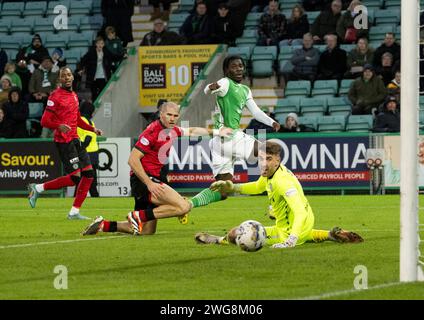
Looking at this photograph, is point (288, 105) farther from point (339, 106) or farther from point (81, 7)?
point (81, 7)

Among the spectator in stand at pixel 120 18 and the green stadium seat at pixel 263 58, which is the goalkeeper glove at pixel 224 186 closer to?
the green stadium seat at pixel 263 58

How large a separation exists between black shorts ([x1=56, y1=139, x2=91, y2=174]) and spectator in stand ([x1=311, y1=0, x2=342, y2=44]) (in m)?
11.1

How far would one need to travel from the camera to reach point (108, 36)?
2900 cm

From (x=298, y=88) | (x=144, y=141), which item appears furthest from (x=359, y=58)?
(x=144, y=141)

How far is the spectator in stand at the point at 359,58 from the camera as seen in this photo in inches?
1060

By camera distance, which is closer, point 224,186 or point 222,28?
point 224,186

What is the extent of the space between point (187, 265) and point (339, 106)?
16693mm

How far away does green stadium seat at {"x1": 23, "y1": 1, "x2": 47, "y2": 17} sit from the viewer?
1296 inches

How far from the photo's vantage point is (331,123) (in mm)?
26641

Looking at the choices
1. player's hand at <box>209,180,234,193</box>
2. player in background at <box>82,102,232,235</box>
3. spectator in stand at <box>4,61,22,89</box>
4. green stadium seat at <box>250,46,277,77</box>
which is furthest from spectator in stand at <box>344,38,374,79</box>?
player's hand at <box>209,180,234,193</box>

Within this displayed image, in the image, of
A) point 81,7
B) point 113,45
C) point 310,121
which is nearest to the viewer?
point 310,121

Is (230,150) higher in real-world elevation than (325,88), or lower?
lower

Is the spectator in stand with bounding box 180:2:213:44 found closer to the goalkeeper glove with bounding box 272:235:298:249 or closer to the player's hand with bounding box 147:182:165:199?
the player's hand with bounding box 147:182:165:199

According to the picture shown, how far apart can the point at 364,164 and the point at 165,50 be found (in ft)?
21.7
